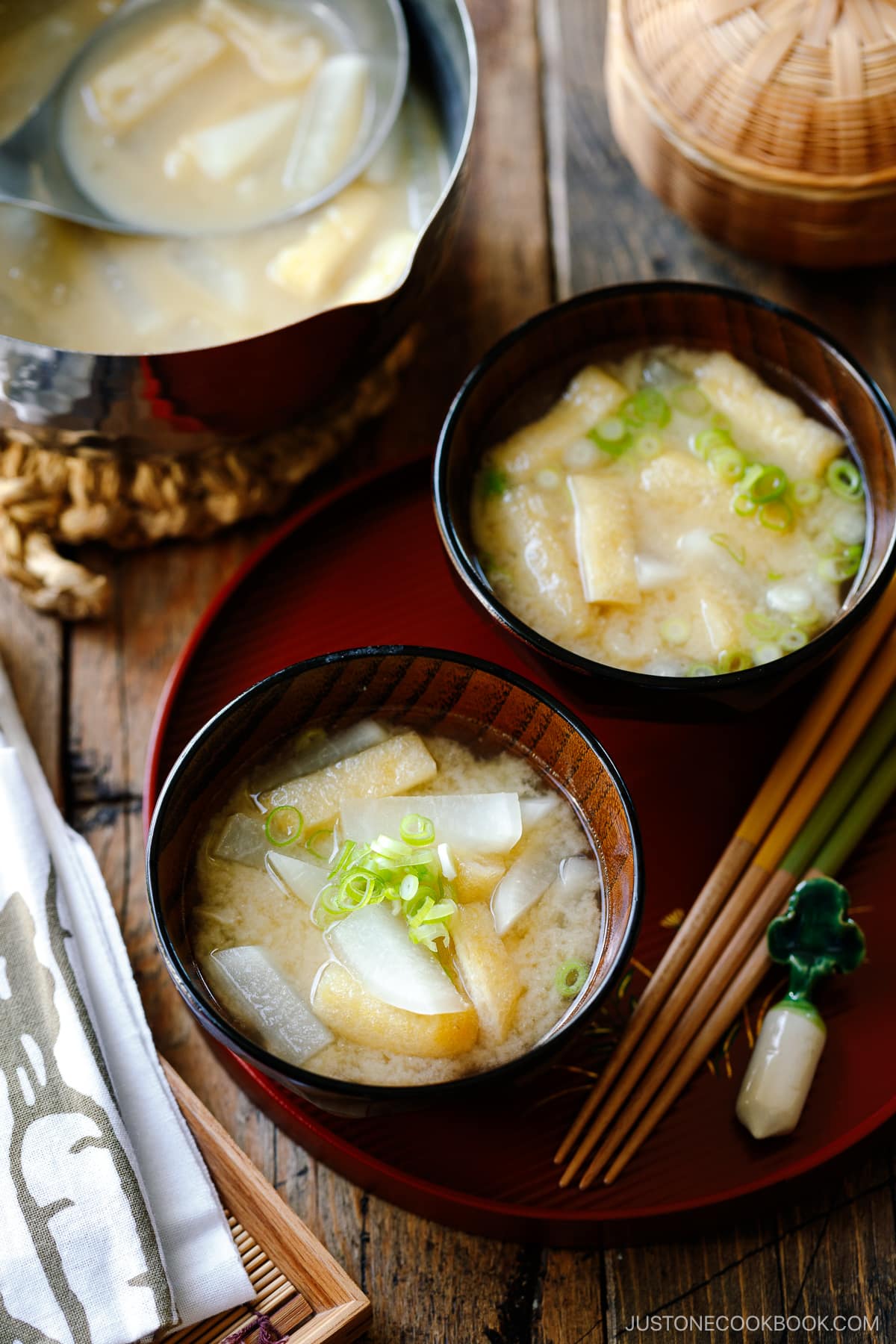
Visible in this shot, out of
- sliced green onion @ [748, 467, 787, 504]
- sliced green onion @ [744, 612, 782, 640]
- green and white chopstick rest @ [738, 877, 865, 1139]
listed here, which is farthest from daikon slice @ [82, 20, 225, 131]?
green and white chopstick rest @ [738, 877, 865, 1139]

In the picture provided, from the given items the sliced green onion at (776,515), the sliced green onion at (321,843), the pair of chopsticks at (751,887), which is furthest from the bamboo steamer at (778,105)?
the sliced green onion at (321,843)

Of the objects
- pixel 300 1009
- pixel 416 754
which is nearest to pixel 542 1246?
pixel 300 1009

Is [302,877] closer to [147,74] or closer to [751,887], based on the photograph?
[751,887]

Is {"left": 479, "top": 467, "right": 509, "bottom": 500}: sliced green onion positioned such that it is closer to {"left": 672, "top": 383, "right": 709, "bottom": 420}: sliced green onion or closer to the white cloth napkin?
{"left": 672, "top": 383, "right": 709, "bottom": 420}: sliced green onion

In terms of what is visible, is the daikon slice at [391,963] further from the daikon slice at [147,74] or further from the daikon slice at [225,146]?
the daikon slice at [147,74]

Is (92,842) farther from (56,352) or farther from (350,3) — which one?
(350,3)

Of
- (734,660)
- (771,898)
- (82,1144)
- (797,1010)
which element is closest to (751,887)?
(771,898)
